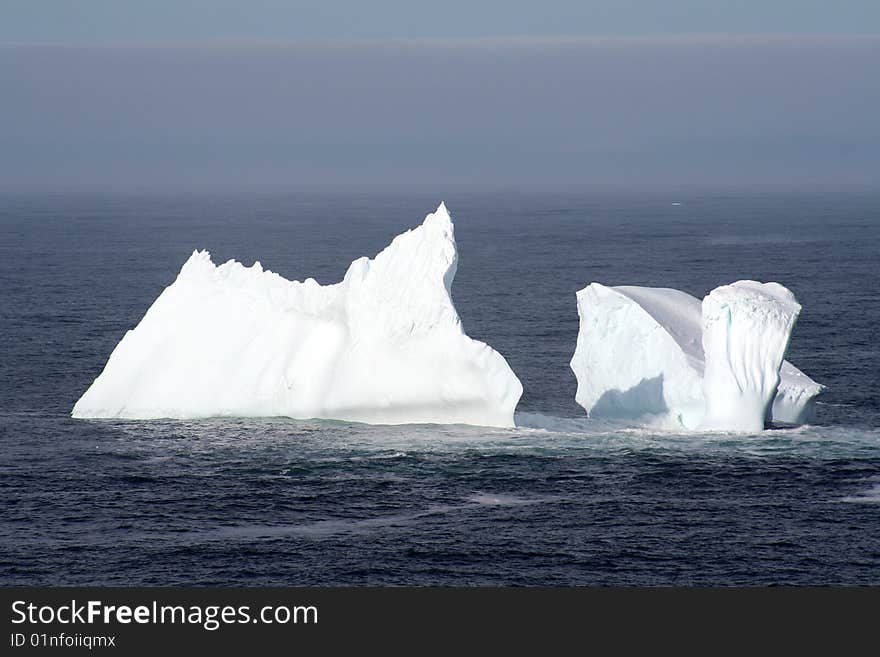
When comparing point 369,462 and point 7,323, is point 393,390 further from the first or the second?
point 7,323

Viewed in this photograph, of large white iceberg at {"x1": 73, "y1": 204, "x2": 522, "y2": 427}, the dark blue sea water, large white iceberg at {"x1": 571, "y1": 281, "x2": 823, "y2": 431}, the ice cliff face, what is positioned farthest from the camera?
large white iceberg at {"x1": 73, "y1": 204, "x2": 522, "y2": 427}

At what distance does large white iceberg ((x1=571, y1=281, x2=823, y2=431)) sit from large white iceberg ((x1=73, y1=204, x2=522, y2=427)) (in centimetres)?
649

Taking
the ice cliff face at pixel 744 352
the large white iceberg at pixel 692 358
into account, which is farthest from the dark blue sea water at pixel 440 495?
the large white iceberg at pixel 692 358

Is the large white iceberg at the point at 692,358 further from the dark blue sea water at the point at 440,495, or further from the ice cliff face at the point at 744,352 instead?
the dark blue sea water at the point at 440,495

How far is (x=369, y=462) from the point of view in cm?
5675

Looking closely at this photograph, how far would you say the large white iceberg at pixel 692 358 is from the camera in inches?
2365

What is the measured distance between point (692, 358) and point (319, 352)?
1649 cm

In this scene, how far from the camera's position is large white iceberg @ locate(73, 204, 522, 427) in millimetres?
60906

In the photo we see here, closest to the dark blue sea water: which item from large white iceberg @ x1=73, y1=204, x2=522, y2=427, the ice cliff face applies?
large white iceberg @ x1=73, y1=204, x2=522, y2=427

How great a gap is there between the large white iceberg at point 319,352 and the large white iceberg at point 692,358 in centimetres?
649

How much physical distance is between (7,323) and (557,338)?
121ft

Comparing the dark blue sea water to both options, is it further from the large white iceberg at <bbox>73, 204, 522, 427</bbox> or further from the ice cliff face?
the ice cliff face

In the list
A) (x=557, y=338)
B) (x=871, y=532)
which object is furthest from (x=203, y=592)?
(x=557, y=338)

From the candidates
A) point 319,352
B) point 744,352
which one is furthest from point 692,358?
point 319,352
